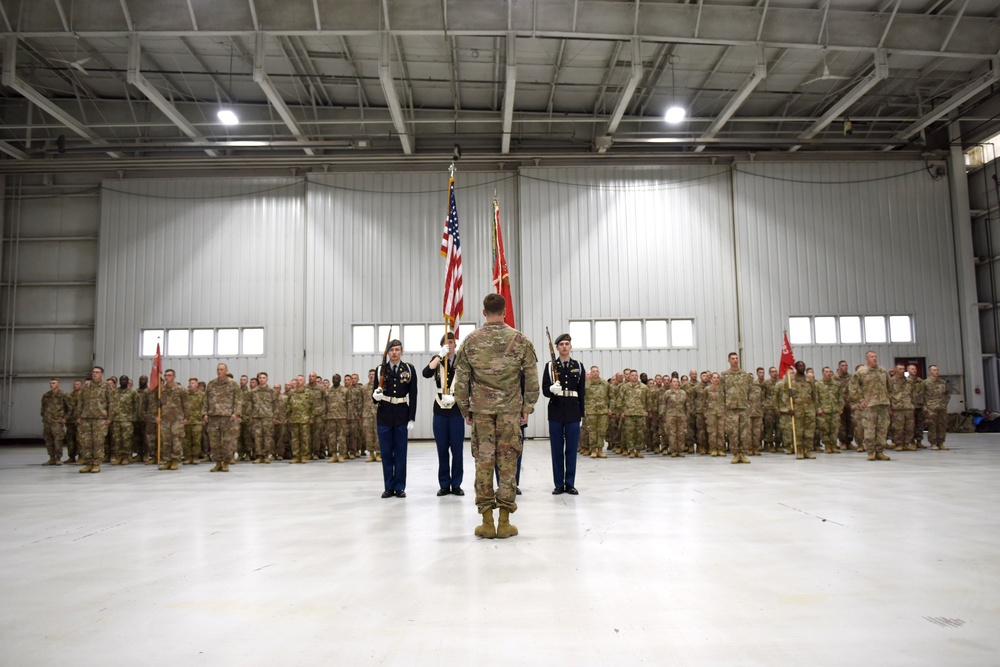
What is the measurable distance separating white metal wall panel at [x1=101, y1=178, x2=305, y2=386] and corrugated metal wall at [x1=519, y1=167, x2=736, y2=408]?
6.90 m

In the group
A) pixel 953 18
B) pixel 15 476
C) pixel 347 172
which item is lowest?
pixel 15 476

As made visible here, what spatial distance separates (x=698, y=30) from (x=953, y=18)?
592 centimetres

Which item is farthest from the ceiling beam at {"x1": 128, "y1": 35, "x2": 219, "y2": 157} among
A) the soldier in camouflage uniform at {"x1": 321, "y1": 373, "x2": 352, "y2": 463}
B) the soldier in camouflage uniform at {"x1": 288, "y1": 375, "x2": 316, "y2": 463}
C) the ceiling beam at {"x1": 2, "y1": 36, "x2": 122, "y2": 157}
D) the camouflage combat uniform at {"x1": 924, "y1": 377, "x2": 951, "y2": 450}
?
the camouflage combat uniform at {"x1": 924, "y1": 377, "x2": 951, "y2": 450}

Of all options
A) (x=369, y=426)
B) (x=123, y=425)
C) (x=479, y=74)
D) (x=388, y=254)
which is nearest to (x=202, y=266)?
(x=388, y=254)

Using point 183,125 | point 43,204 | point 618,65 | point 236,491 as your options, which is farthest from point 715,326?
point 43,204

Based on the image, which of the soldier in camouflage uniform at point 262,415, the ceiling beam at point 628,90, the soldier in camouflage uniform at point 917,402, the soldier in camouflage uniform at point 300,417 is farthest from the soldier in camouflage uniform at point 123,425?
the soldier in camouflage uniform at point 917,402

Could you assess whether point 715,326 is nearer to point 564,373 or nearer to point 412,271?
point 412,271

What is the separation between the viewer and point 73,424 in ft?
40.4

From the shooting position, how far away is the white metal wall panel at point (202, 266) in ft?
57.0

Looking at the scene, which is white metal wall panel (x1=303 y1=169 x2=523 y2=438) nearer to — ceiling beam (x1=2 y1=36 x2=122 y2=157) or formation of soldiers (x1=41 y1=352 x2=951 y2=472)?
formation of soldiers (x1=41 y1=352 x2=951 y2=472)

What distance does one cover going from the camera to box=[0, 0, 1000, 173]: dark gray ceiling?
11.9 metres

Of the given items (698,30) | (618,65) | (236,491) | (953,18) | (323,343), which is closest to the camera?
(236,491)

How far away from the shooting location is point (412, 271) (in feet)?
57.6

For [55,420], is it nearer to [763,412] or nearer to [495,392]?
[495,392]
